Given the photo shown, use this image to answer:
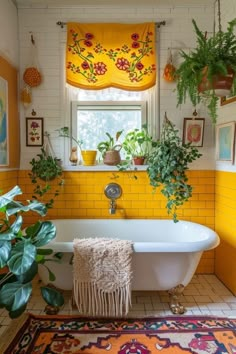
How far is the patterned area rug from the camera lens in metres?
1.72

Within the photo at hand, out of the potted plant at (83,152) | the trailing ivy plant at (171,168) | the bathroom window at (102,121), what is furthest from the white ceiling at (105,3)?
the trailing ivy plant at (171,168)

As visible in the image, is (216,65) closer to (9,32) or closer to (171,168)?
(171,168)

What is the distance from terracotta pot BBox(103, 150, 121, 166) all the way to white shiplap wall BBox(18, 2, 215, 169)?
0.55m

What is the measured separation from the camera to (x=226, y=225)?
262 centimetres

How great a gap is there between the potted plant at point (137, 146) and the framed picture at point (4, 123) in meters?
1.20

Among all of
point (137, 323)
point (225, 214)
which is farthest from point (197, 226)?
point (137, 323)

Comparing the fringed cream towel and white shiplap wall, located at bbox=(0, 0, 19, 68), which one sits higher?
white shiplap wall, located at bbox=(0, 0, 19, 68)

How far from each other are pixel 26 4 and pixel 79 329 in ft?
10.3

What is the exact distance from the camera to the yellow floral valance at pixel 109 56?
109 inches

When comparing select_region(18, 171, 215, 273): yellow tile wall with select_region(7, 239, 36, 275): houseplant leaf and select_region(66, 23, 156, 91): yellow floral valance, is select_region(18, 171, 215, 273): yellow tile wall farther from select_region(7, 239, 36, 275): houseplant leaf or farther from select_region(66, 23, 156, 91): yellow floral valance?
select_region(7, 239, 36, 275): houseplant leaf

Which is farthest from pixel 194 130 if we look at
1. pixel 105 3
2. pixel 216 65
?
pixel 105 3

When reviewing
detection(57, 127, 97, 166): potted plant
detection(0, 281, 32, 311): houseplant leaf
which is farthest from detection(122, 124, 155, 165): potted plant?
detection(0, 281, 32, 311): houseplant leaf

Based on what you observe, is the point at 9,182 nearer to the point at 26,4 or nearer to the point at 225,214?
the point at 26,4

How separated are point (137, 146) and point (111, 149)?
29cm
